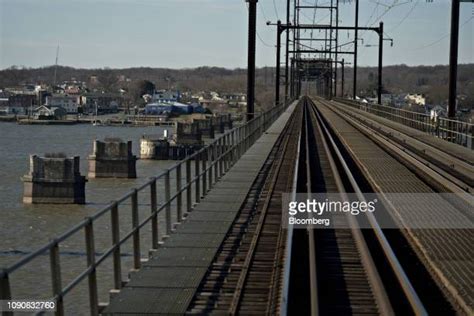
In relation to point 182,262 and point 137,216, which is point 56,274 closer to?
point 137,216

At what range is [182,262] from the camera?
10711 millimetres

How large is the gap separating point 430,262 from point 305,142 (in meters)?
25.1

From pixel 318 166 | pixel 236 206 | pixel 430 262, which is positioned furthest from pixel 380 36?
pixel 430 262

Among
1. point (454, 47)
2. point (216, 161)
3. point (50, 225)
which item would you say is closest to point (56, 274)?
point (216, 161)

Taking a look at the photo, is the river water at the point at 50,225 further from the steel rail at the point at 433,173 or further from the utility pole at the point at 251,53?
the steel rail at the point at 433,173

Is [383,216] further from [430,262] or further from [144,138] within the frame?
[144,138]

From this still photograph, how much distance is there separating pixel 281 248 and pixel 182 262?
6.13ft

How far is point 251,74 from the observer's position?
118 ft

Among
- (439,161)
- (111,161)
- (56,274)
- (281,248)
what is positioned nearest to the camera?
(56,274)

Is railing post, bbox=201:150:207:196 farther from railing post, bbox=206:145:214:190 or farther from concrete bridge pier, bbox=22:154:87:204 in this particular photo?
concrete bridge pier, bbox=22:154:87:204

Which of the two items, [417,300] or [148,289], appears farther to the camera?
[148,289]

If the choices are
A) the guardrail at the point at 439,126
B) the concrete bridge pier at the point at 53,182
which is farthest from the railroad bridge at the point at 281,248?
the concrete bridge pier at the point at 53,182

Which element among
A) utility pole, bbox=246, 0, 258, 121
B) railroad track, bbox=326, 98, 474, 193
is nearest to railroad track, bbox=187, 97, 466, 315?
railroad track, bbox=326, 98, 474, 193

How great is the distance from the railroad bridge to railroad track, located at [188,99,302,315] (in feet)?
0.06
